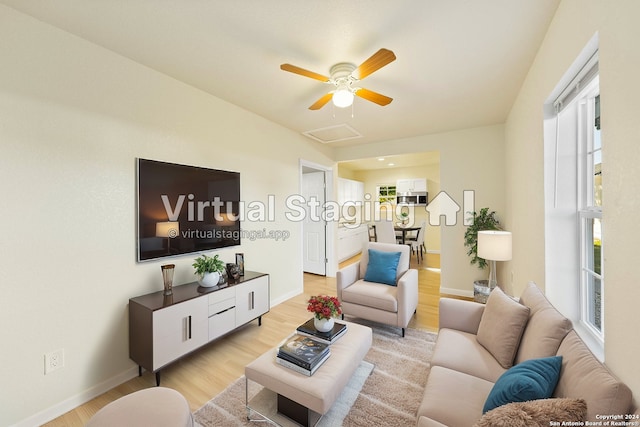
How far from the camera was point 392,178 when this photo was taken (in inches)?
298

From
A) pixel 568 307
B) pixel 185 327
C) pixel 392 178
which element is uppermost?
pixel 392 178

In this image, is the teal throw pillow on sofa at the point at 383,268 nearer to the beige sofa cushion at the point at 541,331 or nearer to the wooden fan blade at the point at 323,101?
the beige sofa cushion at the point at 541,331

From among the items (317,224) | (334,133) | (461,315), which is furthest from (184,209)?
(317,224)

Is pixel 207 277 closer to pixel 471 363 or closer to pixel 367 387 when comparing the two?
pixel 367 387

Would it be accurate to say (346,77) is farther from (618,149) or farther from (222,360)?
(222,360)

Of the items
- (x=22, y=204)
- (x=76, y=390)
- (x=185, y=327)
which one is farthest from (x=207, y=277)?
(x=22, y=204)

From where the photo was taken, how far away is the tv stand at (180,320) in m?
1.88

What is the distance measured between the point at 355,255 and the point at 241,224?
428 cm

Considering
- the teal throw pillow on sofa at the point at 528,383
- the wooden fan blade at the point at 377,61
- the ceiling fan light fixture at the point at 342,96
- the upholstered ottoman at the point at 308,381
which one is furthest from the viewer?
the ceiling fan light fixture at the point at 342,96

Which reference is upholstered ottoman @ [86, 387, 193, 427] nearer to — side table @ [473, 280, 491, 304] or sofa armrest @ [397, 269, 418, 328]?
sofa armrest @ [397, 269, 418, 328]

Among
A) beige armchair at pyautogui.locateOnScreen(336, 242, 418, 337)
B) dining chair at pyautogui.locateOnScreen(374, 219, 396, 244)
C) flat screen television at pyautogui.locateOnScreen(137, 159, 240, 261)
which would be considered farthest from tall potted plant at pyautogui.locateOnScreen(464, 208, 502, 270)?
flat screen television at pyautogui.locateOnScreen(137, 159, 240, 261)

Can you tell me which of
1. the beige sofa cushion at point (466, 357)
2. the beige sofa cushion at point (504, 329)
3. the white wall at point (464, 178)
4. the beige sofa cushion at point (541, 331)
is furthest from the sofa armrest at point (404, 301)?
the white wall at point (464, 178)

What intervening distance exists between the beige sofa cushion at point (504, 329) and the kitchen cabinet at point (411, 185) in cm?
561

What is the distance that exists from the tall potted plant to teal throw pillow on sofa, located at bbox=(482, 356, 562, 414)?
2.85 metres
